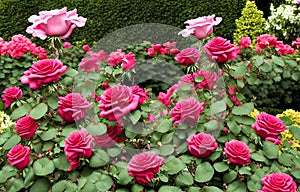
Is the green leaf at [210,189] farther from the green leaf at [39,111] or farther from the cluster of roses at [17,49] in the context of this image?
the cluster of roses at [17,49]

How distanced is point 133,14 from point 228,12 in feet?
5.58

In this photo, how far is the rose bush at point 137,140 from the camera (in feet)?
6.49

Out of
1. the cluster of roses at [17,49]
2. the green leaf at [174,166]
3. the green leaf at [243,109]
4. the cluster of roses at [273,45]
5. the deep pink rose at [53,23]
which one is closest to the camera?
the green leaf at [174,166]

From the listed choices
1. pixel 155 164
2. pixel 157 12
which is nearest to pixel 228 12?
pixel 157 12

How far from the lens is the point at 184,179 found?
1.99 metres

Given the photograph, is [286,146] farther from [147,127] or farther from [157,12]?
[157,12]

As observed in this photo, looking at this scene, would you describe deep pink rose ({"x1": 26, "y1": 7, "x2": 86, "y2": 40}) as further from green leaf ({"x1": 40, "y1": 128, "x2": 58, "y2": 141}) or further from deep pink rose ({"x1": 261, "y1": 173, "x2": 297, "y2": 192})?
deep pink rose ({"x1": 261, "y1": 173, "x2": 297, "y2": 192})

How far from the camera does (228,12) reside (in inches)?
340

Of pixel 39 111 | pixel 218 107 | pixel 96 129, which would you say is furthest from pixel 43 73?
pixel 218 107

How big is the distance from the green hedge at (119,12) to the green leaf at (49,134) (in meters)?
6.85

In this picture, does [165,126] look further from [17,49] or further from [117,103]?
[17,49]

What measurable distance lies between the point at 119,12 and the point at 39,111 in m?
6.87

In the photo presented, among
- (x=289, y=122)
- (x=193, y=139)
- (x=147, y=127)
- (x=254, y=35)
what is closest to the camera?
(x=193, y=139)

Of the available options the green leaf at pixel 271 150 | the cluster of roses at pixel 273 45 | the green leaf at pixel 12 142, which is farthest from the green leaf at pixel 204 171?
the cluster of roses at pixel 273 45
